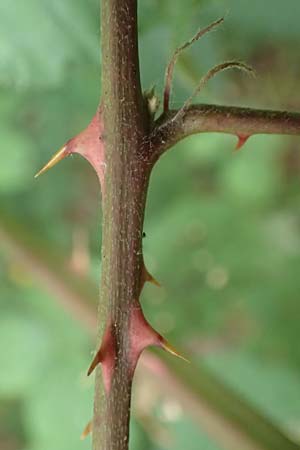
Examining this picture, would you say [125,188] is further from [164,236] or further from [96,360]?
[164,236]

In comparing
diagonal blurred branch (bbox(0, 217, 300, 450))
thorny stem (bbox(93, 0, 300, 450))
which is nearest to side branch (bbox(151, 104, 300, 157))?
thorny stem (bbox(93, 0, 300, 450))

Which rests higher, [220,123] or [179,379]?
[220,123]

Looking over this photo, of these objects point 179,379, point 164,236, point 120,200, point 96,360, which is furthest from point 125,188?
point 164,236

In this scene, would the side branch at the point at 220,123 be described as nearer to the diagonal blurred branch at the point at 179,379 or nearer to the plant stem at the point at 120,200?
the plant stem at the point at 120,200

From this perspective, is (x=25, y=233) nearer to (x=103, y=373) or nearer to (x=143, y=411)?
(x=143, y=411)

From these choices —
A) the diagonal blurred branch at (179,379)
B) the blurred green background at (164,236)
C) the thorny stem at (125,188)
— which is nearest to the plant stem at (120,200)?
the thorny stem at (125,188)

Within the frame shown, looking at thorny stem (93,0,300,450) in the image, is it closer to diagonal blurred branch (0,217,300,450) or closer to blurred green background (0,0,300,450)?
blurred green background (0,0,300,450)

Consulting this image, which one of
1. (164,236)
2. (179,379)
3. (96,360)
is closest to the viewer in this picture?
(96,360)

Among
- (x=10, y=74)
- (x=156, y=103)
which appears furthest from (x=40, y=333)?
(x=156, y=103)

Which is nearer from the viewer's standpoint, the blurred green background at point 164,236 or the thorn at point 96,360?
the thorn at point 96,360
